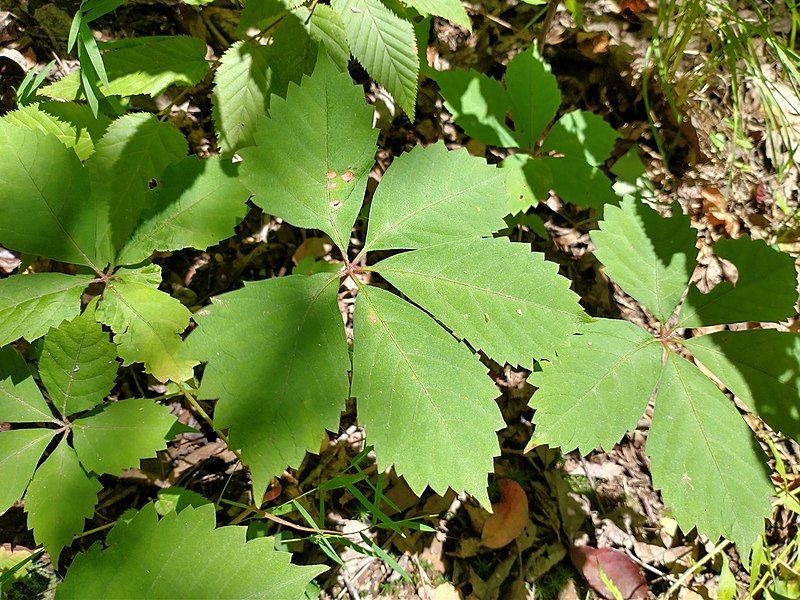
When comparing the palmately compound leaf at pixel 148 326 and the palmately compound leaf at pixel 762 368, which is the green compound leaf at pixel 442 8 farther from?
the palmately compound leaf at pixel 762 368

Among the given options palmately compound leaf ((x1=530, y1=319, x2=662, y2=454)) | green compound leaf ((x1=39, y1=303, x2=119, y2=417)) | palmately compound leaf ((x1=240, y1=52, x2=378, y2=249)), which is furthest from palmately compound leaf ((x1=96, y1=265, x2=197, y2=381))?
palmately compound leaf ((x1=530, y1=319, x2=662, y2=454))

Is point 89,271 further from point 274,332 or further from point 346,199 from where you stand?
point 346,199

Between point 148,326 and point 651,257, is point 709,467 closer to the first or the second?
point 651,257

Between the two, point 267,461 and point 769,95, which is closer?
point 267,461

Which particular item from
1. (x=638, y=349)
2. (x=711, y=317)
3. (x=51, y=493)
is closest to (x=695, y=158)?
(x=711, y=317)

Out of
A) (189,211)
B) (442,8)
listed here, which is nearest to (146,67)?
(189,211)
